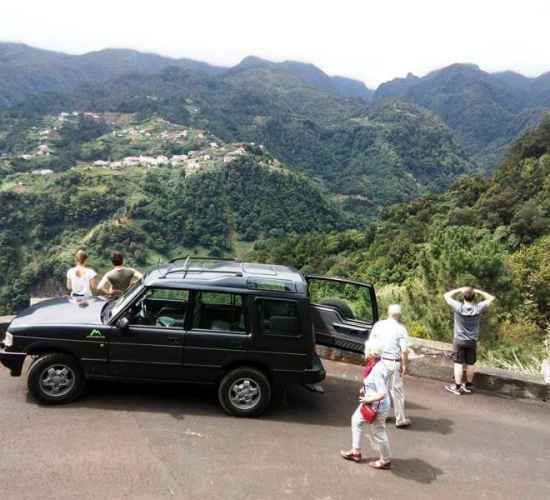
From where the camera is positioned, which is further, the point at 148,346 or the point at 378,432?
the point at 148,346

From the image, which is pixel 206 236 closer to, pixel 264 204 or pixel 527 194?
pixel 264 204

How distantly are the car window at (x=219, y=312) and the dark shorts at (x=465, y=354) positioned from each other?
10.7 ft

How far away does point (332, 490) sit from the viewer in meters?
4.91

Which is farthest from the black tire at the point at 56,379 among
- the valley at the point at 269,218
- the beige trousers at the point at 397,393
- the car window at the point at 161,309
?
the valley at the point at 269,218

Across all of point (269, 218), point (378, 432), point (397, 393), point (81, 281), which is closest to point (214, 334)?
point (378, 432)

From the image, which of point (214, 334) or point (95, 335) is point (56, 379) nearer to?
point (95, 335)

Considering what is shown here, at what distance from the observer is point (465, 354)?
7.45 metres

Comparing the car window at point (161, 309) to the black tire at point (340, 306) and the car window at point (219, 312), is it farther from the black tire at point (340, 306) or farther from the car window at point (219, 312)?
the black tire at point (340, 306)

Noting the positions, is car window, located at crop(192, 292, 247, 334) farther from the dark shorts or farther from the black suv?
the dark shorts

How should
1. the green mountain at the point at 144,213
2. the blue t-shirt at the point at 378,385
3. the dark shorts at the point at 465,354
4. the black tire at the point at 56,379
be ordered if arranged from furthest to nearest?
the green mountain at the point at 144,213
the dark shorts at the point at 465,354
the black tire at the point at 56,379
the blue t-shirt at the point at 378,385

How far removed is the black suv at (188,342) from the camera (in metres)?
6.04

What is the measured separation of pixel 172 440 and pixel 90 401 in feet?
4.30

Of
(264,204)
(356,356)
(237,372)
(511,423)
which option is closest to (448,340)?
(356,356)

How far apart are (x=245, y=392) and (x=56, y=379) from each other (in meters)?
2.20
